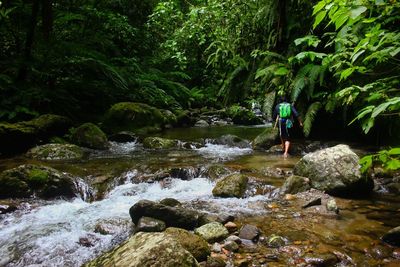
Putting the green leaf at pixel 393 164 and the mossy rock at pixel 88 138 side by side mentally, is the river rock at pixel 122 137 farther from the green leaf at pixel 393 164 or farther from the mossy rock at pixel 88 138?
the green leaf at pixel 393 164

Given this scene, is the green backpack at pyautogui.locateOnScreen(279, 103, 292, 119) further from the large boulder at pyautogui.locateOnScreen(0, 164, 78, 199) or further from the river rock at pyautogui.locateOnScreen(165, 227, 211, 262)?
the river rock at pyautogui.locateOnScreen(165, 227, 211, 262)

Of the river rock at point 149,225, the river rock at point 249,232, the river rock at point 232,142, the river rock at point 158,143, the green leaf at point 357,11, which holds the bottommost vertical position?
the river rock at point 149,225

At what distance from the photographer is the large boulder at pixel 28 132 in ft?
29.5

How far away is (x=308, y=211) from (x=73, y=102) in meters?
9.12

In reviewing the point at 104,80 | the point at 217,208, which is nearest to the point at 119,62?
the point at 104,80

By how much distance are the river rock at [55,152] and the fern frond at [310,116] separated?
Answer: 555 centimetres

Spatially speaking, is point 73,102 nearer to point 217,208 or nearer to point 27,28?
point 27,28

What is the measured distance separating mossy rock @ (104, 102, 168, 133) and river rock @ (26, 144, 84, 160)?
353 centimetres

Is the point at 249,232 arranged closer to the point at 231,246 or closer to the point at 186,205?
the point at 231,246

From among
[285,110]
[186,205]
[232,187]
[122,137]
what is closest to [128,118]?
[122,137]

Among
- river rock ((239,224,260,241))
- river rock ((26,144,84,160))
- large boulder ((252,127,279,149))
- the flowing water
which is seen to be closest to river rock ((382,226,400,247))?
the flowing water

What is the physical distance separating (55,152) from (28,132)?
0.98m

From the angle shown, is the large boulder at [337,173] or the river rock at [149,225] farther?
the large boulder at [337,173]

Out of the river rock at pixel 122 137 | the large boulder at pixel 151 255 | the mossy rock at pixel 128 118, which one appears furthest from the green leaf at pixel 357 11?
the mossy rock at pixel 128 118
